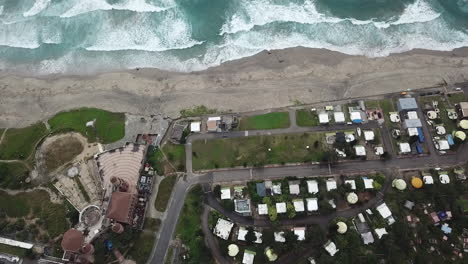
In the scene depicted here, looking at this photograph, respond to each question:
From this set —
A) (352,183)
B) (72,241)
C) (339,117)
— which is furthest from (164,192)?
(339,117)

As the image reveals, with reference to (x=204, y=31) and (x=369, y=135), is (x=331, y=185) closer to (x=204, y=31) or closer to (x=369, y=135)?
(x=369, y=135)

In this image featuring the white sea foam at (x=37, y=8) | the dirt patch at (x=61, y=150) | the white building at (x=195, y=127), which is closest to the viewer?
the dirt patch at (x=61, y=150)

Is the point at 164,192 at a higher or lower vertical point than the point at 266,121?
lower

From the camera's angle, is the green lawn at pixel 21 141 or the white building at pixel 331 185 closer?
the white building at pixel 331 185

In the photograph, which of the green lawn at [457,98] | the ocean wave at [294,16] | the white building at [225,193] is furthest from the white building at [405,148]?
the white building at [225,193]

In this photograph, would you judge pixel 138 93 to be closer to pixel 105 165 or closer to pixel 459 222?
pixel 105 165

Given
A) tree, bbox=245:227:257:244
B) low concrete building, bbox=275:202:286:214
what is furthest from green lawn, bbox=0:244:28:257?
low concrete building, bbox=275:202:286:214

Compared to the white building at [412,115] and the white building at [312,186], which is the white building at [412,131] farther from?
the white building at [312,186]
